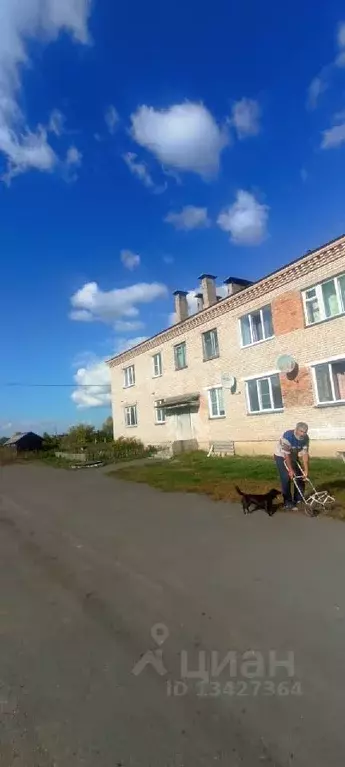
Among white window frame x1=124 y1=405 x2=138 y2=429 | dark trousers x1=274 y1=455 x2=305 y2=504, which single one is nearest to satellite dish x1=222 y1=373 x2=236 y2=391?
white window frame x1=124 y1=405 x2=138 y2=429

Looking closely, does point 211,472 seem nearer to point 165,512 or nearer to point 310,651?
point 165,512

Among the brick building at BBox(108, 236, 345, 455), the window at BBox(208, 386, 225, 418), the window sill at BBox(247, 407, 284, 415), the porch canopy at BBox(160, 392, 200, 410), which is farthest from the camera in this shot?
the porch canopy at BBox(160, 392, 200, 410)

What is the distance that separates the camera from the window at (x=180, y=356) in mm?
25864

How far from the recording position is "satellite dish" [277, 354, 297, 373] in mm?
17312

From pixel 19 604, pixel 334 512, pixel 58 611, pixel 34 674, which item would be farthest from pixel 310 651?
pixel 334 512

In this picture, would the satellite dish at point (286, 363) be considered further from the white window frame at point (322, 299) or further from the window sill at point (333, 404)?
the window sill at point (333, 404)

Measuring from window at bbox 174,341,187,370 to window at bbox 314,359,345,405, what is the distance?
10.2 m

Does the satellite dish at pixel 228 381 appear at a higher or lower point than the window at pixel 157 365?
lower

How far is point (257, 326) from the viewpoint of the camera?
20062 mm

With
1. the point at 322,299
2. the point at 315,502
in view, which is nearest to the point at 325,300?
the point at 322,299

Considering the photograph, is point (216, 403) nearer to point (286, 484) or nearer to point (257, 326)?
point (257, 326)

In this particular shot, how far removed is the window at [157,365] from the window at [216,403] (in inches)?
240

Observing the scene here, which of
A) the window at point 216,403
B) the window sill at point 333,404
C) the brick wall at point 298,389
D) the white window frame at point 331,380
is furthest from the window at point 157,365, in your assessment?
the window sill at point 333,404

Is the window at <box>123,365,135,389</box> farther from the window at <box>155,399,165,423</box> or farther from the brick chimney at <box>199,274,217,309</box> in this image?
the brick chimney at <box>199,274,217,309</box>
